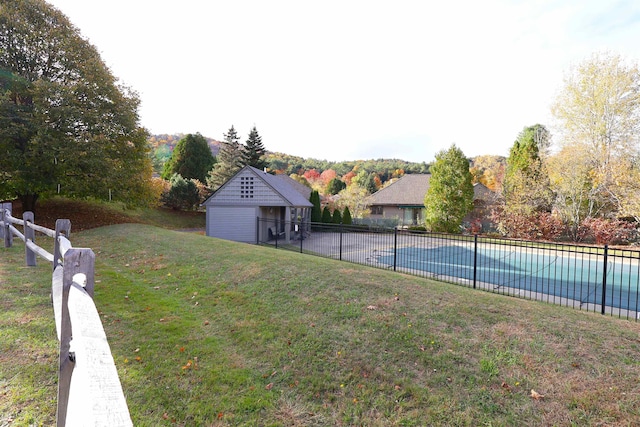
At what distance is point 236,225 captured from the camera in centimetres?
1902

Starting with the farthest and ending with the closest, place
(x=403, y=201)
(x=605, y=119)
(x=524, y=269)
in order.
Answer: (x=403, y=201) → (x=605, y=119) → (x=524, y=269)

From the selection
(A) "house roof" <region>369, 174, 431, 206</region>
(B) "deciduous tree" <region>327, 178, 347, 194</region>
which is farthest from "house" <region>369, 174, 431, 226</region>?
(B) "deciduous tree" <region>327, 178, 347, 194</region>

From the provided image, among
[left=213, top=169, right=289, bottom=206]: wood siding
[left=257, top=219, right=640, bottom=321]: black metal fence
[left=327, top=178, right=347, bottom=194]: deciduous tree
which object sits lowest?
[left=257, top=219, right=640, bottom=321]: black metal fence

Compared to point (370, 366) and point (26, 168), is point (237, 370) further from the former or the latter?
point (26, 168)

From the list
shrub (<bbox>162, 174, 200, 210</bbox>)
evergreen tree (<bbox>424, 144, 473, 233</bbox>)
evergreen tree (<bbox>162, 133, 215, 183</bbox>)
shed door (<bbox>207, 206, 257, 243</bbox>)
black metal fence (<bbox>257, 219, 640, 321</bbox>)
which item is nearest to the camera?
black metal fence (<bbox>257, 219, 640, 321</bbox>)

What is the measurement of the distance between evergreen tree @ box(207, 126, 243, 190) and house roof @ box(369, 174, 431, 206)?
15657mm

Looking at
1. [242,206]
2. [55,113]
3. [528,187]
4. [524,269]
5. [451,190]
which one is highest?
[55,113]

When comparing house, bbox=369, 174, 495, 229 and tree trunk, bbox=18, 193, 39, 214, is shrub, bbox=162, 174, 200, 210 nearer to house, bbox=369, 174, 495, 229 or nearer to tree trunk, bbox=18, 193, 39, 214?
tree trunk, bbox=18, 193, 39, 214

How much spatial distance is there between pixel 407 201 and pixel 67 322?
30748mm

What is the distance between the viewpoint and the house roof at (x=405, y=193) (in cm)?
3089

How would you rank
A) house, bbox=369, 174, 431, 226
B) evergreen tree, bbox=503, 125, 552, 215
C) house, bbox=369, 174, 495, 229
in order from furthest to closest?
house, bbox=369, 174, 431, 226 < house, bbox=369, 174, 495, 229 < evergreen tree, bbox=503, 125, 552, 215

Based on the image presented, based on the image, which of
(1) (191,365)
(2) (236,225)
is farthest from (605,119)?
(1) (191,365)

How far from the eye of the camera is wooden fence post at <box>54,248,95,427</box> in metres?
1.86

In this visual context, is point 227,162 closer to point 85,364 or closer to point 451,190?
point 451,190
